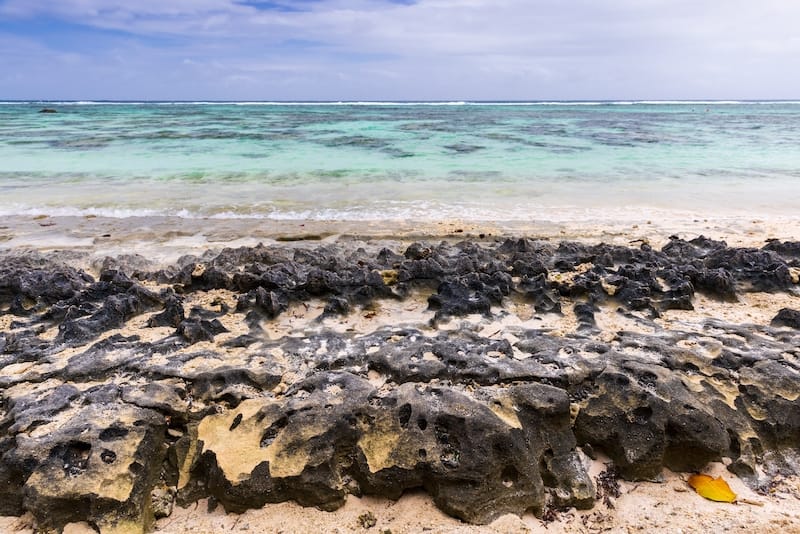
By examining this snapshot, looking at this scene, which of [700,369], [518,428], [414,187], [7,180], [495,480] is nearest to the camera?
[495,480]

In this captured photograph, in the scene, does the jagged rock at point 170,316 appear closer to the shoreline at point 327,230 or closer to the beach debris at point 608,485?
the shoreline at point 327,230

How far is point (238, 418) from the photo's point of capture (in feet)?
7.68

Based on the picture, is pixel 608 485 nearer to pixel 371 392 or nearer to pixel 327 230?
pixel 371 392

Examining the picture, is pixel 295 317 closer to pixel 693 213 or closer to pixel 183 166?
pixel 693 213

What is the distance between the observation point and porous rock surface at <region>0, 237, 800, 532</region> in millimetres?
2107

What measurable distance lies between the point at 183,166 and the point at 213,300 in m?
8.88

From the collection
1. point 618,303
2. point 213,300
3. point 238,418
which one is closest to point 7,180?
point 213,300

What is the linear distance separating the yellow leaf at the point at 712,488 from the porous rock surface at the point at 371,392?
0.22 ft

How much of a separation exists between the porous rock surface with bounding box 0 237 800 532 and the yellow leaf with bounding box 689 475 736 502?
7 centimetres

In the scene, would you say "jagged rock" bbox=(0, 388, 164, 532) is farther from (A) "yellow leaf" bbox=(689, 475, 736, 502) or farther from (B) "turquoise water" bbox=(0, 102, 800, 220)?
(B) "turquoise water" bbox=(0, 102, 800, 220)

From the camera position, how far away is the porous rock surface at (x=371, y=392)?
211 cm

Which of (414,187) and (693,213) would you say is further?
(414,187)

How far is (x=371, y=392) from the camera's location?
8.11 feet

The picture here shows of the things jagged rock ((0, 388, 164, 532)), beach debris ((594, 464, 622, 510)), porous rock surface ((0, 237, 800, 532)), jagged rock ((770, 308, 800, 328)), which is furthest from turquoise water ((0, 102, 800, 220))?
beach debris ((594, 464, 622, 510))
